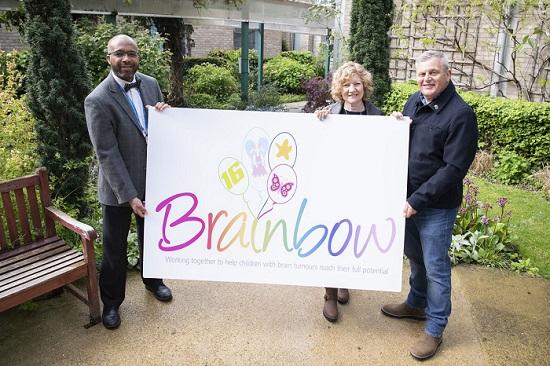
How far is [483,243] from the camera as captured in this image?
400cm

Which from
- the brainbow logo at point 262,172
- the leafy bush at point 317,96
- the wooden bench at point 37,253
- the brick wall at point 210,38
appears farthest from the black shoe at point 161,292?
the brick wall at point 210,38

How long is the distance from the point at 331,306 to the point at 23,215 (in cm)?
223

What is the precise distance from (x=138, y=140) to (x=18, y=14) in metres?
3.46

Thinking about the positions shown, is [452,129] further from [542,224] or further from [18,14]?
[18,14]

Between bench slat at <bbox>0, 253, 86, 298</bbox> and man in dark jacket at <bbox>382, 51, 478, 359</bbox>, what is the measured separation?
215 centimetres

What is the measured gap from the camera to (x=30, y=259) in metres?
2.86

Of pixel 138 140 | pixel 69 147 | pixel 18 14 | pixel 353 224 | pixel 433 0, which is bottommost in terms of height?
pixel 353 224

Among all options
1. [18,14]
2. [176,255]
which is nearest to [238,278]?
[176,255]

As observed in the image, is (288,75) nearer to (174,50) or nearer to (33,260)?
(174,50)

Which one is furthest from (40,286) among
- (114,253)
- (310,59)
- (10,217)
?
(310,59)

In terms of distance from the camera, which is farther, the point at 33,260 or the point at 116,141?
the point at 33,260

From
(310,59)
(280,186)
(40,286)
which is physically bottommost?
(40,286)

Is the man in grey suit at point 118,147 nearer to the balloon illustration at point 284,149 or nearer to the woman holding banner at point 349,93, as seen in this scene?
the balloon illustration at point 284,149

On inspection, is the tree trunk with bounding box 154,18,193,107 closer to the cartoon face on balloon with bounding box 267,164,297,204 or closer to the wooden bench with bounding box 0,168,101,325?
the wooden bench with bounding box 0,168,101,325
